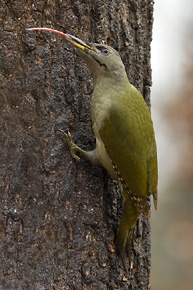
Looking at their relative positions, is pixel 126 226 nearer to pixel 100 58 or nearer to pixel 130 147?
pixel 130 147

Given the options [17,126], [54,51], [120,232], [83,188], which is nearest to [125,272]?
[120,232]

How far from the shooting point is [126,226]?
347 cm

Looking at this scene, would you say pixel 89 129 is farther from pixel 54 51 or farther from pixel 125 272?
pixel 125 272

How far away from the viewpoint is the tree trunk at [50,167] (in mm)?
3240

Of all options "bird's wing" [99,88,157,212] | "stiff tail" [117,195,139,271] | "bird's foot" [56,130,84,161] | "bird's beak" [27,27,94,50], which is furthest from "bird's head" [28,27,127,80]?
"stiff tail" [117,195,139,271]

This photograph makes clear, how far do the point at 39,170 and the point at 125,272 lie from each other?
748mm

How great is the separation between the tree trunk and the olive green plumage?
0.20ft

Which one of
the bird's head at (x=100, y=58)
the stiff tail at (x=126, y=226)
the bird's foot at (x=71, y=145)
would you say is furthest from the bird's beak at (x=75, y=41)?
the stiff tail at (x=126, y=226)

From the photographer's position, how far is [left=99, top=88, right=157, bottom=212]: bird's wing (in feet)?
11.4

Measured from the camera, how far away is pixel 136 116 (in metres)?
3.53

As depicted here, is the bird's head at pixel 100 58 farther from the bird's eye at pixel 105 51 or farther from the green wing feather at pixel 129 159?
the green wing feather at pixel 129 159

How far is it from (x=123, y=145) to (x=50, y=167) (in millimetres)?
430

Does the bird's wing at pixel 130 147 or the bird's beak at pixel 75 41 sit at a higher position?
the bird's beak at pixel 75 41

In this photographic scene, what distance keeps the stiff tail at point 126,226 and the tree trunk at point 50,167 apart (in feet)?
0.13
